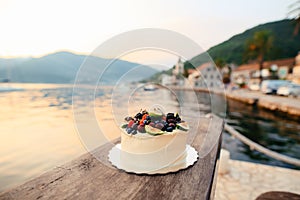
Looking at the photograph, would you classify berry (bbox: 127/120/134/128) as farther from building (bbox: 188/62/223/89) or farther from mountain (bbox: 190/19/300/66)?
mountain (bbox: 190/19/300/66)

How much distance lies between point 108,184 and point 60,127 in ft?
6.97

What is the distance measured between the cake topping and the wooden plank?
0.59 feet

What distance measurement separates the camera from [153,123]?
81cm

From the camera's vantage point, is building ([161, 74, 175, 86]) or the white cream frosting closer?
the white cream frosting

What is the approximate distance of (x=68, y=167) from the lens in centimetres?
77

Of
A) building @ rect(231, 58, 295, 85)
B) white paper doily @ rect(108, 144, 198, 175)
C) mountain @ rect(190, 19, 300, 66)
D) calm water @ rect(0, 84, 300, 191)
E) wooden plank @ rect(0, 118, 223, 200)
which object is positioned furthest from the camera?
mountain @ rect(190, 19, 300, 66)

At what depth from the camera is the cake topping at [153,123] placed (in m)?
0.78

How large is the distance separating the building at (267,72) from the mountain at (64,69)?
21.0 meters

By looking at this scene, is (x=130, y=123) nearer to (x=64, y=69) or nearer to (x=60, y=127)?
(x=64, y=69)

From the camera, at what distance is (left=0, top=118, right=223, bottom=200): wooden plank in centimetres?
58

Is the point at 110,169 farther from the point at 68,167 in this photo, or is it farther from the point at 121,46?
the point at 121,46

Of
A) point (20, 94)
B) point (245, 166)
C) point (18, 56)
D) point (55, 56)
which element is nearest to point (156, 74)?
point (55, 56)

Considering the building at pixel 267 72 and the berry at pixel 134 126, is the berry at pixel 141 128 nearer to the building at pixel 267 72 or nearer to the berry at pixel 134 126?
the berry at pixel 134 126

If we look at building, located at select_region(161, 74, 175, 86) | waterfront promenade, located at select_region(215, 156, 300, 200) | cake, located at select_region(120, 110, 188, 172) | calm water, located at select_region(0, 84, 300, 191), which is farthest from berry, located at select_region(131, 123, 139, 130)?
waterfront promenade, located at select_region(215, 156, 300, 200)
